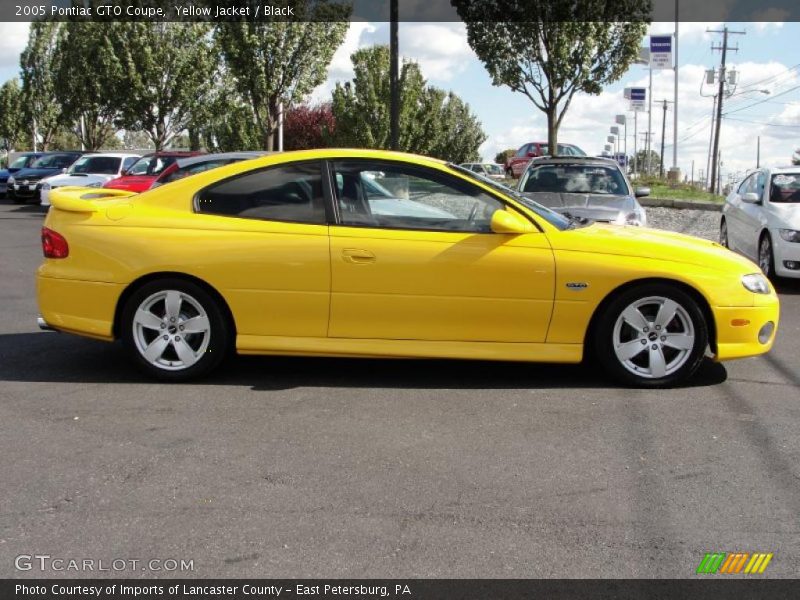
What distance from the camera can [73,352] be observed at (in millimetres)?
6625

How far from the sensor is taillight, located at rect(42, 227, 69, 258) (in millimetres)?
5793

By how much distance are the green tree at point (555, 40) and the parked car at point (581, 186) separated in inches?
324

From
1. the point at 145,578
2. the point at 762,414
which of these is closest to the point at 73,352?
the point at 145,578

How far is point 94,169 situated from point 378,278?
18187mm

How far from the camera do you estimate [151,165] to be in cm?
1905

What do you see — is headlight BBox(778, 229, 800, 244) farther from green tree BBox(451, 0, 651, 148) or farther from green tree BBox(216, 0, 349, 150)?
green tree BBox(216, 0, 349, 150)

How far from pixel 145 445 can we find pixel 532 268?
2.54 metres

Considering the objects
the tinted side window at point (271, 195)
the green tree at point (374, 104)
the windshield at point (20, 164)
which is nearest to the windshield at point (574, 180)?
the tinted side window at point (271, 195)

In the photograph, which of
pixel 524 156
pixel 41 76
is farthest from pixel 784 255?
pixel 41 76

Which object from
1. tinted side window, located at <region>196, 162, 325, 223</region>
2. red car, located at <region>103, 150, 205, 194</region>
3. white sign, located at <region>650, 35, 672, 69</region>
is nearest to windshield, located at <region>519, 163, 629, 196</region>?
tinted side window, located at <region>196, 162, 325, 223</region>

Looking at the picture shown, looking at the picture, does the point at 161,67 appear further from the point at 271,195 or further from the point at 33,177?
the point at 271,195

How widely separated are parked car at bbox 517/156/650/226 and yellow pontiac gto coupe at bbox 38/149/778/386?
5.07m
